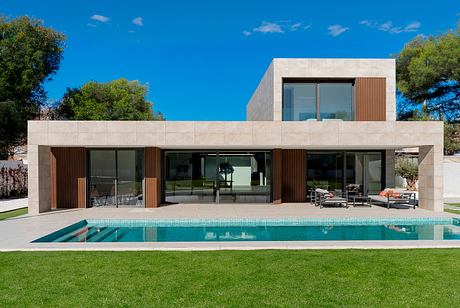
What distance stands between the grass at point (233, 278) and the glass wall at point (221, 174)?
9.15m

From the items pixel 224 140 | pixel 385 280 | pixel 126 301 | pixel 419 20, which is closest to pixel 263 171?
pixel 224 140

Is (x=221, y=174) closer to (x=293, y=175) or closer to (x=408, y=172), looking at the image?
(x=293, y=175)

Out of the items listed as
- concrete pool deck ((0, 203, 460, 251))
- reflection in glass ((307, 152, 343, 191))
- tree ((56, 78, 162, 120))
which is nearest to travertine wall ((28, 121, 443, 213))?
concrete pool deck ((0, 203, 460, 251))

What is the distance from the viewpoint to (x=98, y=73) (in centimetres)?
4375

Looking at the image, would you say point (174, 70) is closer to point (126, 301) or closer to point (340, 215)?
point (340, 215)

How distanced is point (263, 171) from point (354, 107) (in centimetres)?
586

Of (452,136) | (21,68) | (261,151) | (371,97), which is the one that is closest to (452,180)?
(371,97)

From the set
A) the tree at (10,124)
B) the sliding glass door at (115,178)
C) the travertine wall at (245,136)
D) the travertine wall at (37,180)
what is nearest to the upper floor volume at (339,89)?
the travertine wall at (245,136)

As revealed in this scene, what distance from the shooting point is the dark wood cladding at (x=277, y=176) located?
16.1 m

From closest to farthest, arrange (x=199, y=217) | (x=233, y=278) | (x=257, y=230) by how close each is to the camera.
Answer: (x=233, y=278) → (x=257, y=230) → (x=199, y=217)

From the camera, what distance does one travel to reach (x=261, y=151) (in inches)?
659

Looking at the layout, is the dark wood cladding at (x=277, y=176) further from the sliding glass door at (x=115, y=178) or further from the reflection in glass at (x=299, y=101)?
the sliding glass door at (x=115, y=178)

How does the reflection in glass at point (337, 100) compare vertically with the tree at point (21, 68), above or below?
below

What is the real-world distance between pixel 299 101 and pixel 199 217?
888 cm
